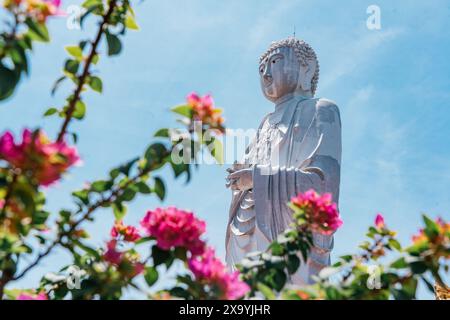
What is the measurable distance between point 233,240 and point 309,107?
1.35 meters

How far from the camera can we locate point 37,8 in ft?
6.66

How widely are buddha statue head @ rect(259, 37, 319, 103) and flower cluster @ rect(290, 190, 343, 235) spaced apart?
4.29 metres

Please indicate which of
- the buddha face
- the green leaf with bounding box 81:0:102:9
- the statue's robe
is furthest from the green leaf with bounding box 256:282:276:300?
the buddha face

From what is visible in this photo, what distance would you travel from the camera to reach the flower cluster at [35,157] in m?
1.74

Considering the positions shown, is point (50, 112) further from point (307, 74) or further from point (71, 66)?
point (307, 74)

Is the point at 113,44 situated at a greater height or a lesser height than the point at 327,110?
lesser

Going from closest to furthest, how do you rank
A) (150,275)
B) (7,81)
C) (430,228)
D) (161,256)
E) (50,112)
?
(7,81) < (430,228) < (161,256) < (150,275) < (50,112)

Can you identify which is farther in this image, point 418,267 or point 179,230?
point 179,230

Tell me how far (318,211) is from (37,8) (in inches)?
44.1

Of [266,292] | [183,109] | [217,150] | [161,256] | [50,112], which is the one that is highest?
[50,112]

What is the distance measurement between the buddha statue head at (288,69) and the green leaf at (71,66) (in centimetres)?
433

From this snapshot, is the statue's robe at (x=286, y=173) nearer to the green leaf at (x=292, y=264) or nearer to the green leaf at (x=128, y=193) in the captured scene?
the green leaf at (x=292, y=264)

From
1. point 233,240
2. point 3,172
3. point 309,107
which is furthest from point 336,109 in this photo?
point 3,172

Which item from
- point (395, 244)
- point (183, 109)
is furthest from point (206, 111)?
point (395, 244)
